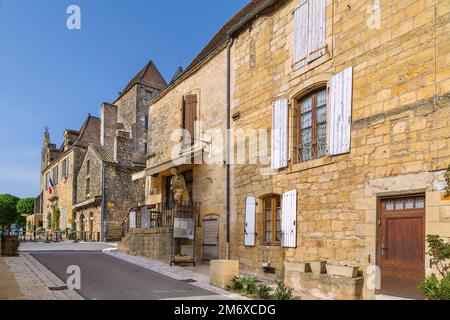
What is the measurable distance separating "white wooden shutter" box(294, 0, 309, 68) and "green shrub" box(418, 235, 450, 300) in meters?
4.65

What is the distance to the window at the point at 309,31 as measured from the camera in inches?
332

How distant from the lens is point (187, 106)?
13914 millimetres

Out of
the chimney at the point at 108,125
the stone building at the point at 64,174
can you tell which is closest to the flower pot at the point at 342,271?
the chimney at the point at 108,125

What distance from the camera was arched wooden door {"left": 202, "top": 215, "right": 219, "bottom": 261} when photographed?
1180 centimetres

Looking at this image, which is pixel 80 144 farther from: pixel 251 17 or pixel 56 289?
pixel 56 289

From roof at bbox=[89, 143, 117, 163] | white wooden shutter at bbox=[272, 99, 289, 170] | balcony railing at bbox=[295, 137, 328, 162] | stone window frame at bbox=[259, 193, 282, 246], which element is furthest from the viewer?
roof at bbox=[89, 143, 117, 163]

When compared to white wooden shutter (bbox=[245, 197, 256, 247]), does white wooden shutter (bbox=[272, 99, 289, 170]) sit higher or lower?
higher

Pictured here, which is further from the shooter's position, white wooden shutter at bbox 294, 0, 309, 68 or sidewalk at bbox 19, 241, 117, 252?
sidewalk at bbox 19, 241, 117, 252

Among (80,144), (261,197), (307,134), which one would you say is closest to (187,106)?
(261,197)

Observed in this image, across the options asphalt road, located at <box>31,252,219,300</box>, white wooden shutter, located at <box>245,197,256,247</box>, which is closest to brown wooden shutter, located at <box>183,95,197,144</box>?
white wooden shutter, located at <box>245,197,256,247</box>

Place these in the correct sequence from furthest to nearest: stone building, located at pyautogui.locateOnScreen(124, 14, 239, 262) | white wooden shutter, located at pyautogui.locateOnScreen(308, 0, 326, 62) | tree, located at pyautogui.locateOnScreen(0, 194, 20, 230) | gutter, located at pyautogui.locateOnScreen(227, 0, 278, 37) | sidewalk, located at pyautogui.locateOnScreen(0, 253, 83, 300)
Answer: tree, located at pyautogui.locateOnScreen(0, 194, 20, 230) < stone building, located at pyautogui.locateOnScreen(124, 14, 239, 262) < gutter, located at pyautogui.locateOnScreen(227, 0, 278, 37) < white wooden shutter, located at pyautogui.locateOnScreen(308, 0, 326, 62) < sidewalk, located at pyautogui.locateOnScreen(0, 253, 83, 300)

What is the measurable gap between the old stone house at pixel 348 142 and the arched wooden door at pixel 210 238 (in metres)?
1.29

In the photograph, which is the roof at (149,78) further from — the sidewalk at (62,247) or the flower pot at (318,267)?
the flower pot at (318,267)

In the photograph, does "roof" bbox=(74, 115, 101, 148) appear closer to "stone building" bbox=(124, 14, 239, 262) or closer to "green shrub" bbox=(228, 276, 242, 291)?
"stone building" bbox=(124, 14, 239, 262)
